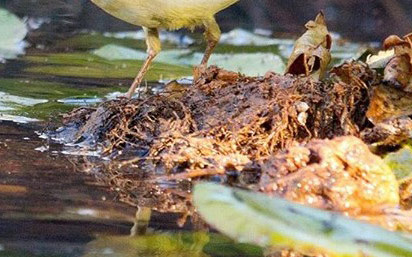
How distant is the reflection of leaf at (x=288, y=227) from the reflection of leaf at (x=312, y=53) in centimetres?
185

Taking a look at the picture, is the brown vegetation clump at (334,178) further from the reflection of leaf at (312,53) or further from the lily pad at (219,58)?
the lily pad at (219,58)

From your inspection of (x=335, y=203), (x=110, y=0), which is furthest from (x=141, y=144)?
(x=335, y=203)

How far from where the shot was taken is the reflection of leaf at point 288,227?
7.84 ft

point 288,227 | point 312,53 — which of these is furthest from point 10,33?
point 288,227

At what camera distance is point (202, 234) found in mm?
3041

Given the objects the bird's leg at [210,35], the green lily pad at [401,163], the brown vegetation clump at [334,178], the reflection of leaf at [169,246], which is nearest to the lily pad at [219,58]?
the bird's leg at [210,35]

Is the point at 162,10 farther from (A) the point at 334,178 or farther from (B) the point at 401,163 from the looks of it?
(A) the point at 334,178

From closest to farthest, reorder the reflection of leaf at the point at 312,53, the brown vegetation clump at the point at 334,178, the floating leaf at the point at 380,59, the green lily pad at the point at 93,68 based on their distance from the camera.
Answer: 1. the brown vegetation clump at the point at 334,178
2. the floating leaf at the point at 380,59
3. the reflection of leaf at the point at 312,53
4. the green lily pad at the point at 93,68

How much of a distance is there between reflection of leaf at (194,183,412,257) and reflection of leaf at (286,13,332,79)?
1849 mm

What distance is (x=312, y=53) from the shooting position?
4.45 metres

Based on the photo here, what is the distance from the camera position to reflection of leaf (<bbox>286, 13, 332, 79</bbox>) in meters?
4.43

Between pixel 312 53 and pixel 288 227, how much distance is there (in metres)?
2.08

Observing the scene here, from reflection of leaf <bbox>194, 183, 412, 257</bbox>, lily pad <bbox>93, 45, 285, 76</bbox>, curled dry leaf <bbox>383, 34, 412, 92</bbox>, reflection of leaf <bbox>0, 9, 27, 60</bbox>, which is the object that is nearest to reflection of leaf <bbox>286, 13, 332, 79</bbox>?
curled dry leaf <bbox>383, 34, 412, 92</bbox>

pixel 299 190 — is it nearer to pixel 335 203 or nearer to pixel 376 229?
pixel 335 203
